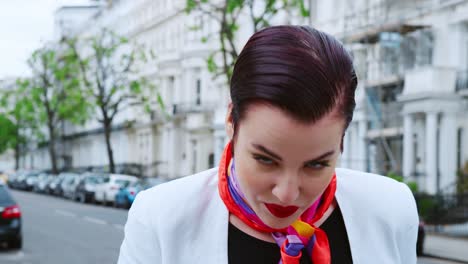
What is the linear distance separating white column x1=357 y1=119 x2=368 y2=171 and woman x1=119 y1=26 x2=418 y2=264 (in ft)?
95.8

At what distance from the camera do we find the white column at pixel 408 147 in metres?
27.9

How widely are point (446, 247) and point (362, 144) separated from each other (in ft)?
42.6

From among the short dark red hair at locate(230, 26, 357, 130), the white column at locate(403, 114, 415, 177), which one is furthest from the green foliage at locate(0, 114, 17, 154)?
the short dark red hair at locate(230, 26, 357, 130)

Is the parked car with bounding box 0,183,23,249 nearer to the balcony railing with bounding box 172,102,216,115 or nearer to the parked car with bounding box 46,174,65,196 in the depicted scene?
the parked car with bounding box 46,174,65,196

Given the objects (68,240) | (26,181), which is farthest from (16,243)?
(26,181)

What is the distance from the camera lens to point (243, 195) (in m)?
2.07

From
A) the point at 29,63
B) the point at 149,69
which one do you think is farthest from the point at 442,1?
the point at 29,63

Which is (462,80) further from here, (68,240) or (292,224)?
(292,224)

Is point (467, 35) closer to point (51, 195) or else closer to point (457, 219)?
point (457, 219)

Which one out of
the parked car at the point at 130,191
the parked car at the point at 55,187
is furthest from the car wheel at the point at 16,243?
the parked car at the point at 55,187

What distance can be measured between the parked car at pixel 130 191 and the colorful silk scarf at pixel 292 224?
3035cm

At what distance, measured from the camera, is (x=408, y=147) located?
28234 millimetres

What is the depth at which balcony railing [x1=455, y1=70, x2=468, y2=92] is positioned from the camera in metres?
26.3

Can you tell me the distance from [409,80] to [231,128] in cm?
2686
